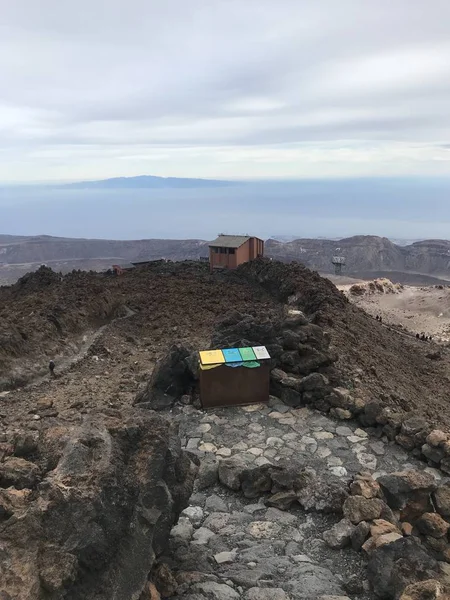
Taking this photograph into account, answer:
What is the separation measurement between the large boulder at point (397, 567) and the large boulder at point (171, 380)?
14.9 ft

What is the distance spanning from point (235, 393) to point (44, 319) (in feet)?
21.3

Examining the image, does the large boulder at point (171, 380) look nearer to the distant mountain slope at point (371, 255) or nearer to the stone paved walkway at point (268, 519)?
the stone paved walkway at point (268, 519)

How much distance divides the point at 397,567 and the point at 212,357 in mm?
4370

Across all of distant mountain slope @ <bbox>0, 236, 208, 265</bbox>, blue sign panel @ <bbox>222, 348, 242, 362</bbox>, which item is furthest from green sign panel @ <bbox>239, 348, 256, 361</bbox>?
distant mountain slope @ <bbox>0, 236, 208, 265</bbox>

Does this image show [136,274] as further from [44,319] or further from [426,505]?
[426,505]

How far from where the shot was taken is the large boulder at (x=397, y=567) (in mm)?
4094

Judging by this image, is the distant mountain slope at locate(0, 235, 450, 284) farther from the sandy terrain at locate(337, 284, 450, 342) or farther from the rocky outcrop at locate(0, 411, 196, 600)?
the rocky outcrop at locate(0, 411, 196, 600)

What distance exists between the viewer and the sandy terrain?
26.3 metres

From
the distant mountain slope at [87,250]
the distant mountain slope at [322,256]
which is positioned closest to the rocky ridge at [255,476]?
the distant mountain slope at [322,256]

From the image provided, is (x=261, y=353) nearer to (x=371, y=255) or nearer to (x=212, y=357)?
(x=212, y=357)

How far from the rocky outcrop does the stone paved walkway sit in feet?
2.21

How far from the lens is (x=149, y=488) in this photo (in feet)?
13.1

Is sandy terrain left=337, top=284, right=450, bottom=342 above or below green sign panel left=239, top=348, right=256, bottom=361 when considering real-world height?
below

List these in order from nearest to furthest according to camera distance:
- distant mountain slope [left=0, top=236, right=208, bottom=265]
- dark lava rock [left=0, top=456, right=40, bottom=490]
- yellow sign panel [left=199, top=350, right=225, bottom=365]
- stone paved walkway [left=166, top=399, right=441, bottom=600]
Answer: dark lava rock [left=0, top=456, right=40, bottom=490] < stone paved walkway [left=166, top=399, right=441, bottom=600] < yellow sign panel [left=199, top=350, right=225, bottom=365] < distant mountain slope [left=0, top=236, right=208, bottom=265]
